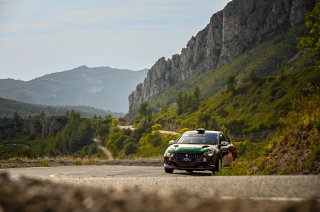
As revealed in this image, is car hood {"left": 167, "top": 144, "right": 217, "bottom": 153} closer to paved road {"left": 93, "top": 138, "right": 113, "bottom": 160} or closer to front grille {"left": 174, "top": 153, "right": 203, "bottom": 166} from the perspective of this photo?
front grille {"left": 174, "top": 153, "right": 203, "bottom": 166}

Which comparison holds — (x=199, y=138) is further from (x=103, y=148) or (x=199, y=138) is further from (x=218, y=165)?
(x=103, y=148)

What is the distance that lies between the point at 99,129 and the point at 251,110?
6377 cm

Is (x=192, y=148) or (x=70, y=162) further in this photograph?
(x=70, y=162)

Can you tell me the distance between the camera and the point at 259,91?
528 feet

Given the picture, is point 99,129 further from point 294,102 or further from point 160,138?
point 294,102

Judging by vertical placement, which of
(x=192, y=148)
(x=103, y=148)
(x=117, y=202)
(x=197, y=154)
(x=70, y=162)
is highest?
(x=117, y=202)

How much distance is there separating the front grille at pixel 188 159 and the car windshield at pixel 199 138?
143 centimetres

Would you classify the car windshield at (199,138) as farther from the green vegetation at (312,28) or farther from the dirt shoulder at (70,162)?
the dirt shoulder at (70,162)

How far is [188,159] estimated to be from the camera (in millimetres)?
18312

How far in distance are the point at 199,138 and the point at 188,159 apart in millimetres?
1995

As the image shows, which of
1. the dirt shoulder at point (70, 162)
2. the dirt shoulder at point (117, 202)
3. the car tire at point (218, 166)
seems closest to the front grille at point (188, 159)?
the car tire at point (218, 166)

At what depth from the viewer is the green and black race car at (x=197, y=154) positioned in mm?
18219

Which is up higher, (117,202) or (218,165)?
(117,202)

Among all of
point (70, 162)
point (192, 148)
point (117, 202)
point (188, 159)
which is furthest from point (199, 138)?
point (117, 202)
